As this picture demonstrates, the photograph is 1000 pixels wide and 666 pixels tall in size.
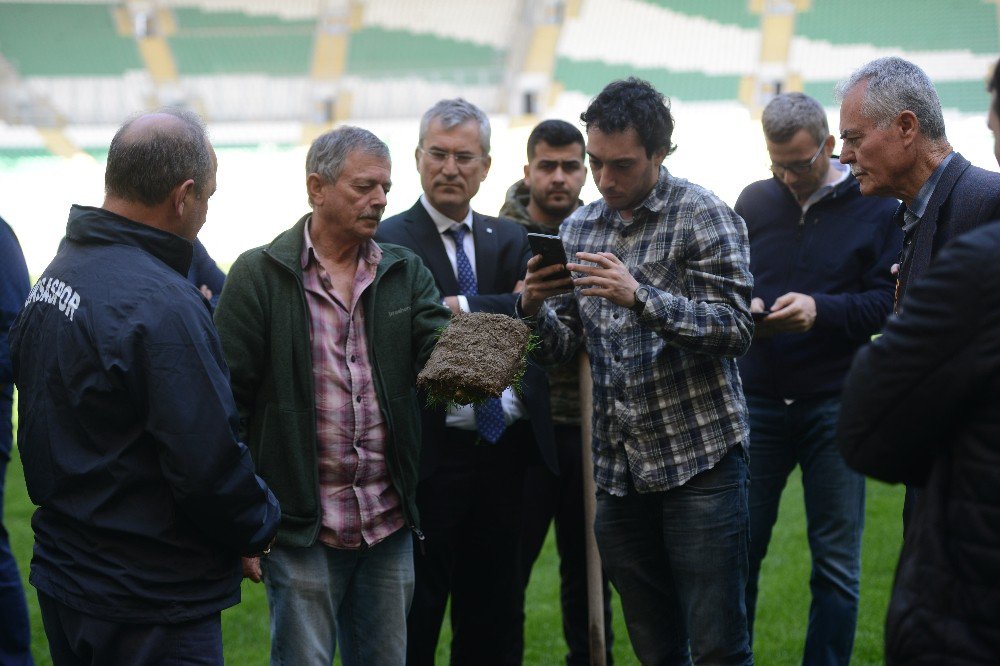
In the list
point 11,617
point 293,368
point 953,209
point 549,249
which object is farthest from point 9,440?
point 953,209

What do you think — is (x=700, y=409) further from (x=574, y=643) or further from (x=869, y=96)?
(x=574, y=643)

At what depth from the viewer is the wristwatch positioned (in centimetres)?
291

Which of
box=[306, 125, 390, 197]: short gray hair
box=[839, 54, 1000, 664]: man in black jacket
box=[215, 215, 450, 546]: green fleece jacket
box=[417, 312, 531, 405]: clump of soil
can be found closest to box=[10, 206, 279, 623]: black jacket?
box=[215, 215, 450, 546]: green fleece jacket

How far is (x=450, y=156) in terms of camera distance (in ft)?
12.7

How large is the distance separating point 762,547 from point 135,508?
252 centimetres

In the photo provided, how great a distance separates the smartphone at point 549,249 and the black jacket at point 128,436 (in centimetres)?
105

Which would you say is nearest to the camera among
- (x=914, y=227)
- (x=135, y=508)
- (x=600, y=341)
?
(x=135, y=508)

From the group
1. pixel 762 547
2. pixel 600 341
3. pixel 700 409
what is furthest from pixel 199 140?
pixel 762 547

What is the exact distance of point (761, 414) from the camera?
4.04 meters

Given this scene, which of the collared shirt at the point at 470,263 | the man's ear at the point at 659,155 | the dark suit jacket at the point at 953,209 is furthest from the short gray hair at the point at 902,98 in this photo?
the collared shirt at the point at 470,263

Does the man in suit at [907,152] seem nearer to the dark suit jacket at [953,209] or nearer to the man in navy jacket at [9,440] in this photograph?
the dark suit jacket at [953,209]

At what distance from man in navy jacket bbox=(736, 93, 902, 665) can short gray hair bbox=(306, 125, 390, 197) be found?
1545mm

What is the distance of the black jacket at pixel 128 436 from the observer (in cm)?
235

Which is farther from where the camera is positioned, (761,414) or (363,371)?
(761,414)
